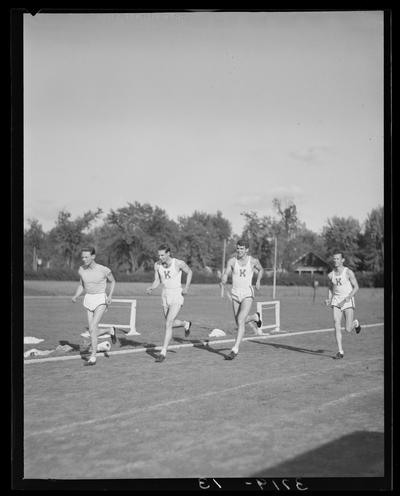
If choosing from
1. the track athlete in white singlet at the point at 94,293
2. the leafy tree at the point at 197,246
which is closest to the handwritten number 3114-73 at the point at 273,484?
the track athlete in white singlet at the point at 94,293

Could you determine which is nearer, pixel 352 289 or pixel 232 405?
pixel 232 405

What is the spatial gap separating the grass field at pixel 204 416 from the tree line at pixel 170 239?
4966cm

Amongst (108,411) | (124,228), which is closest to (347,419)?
(108,411)

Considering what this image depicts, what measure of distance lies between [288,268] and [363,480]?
75329mm

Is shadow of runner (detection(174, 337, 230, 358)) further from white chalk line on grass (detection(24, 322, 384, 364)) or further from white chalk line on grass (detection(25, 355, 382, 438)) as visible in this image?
white chalk line on grass (detection(25, 355, 382, 438))

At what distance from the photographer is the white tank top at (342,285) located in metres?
10.4

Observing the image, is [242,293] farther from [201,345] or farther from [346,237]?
[346,237]

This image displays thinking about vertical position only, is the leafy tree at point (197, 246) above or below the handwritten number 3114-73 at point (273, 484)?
above

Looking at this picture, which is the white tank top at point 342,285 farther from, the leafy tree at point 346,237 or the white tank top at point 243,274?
the leafy tree at point 346,237

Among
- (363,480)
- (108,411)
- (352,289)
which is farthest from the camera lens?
(352,289)

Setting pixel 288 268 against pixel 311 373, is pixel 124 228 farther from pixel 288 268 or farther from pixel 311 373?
pixel 311 373

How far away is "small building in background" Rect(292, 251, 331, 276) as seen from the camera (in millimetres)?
78562

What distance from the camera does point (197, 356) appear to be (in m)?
10.4
